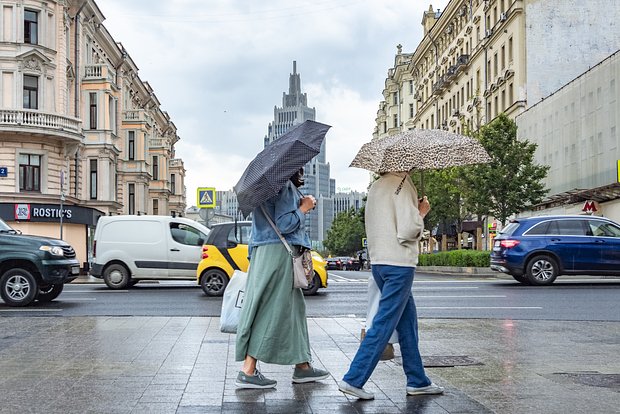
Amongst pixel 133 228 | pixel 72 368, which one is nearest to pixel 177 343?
pixel 72 368

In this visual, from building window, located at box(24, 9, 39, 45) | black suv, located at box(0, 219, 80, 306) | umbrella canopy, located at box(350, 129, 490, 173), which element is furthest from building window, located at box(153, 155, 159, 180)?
umbrella canopy, located at box(350, 129, 490, 173)

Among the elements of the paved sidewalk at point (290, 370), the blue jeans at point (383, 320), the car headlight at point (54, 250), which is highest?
the car headlight at point (54, 250)

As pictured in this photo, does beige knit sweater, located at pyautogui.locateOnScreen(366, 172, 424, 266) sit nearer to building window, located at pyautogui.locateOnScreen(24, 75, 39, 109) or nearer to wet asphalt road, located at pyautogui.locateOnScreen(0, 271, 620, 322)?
wet asphalt road, located at pyautogui.locateOnScreen(0, 271, 620, 322)

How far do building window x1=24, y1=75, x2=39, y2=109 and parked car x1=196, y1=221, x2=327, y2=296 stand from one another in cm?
2385

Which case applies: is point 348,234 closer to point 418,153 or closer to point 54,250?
point 54,250

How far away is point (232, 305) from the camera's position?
Answer: 736 cm

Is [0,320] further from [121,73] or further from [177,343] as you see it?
[121,73]

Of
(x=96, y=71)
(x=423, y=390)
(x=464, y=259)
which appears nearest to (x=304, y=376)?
(x=423, y=390)

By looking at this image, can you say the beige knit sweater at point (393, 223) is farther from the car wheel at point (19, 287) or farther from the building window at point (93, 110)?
the building window at point (93, 110)

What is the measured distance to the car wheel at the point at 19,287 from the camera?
15.8m

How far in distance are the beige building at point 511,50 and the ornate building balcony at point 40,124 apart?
20.1m

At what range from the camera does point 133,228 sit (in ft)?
74.2

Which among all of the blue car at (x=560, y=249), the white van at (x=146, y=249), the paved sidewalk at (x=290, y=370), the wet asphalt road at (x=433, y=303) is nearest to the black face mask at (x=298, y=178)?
the paved sidewalk at (x=290, y=370)

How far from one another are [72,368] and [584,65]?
158ft
